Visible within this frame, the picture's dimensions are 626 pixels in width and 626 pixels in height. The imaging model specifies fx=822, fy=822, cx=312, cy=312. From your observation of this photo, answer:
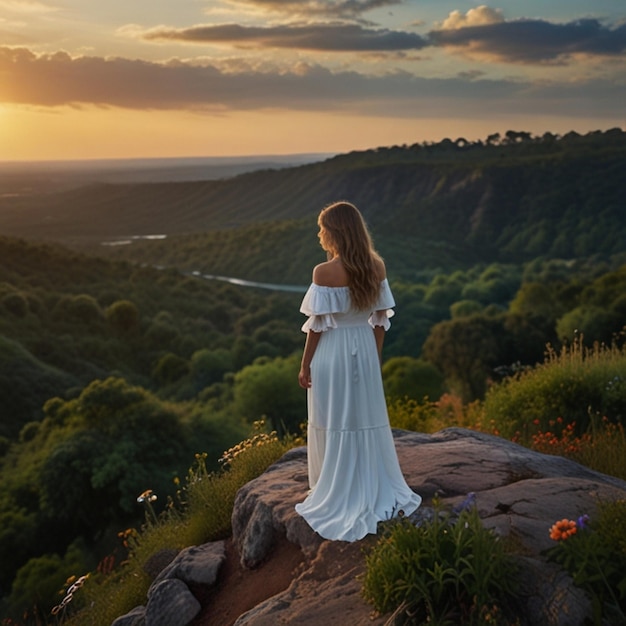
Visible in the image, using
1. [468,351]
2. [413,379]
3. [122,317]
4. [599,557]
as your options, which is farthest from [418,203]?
[599,557]

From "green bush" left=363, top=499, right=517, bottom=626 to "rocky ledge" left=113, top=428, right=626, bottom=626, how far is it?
7.2 inches

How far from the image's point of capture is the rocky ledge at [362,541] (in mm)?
5172

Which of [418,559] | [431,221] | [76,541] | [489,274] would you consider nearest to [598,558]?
[418,559]

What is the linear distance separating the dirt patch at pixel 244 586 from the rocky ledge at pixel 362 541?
21 mm

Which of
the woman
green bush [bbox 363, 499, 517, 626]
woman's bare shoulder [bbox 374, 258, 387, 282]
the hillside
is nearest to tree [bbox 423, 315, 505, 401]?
the woman

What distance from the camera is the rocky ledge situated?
17.0 feet

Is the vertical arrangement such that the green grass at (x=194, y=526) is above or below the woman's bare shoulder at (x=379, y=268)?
below

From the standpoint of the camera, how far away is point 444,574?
15.9ft

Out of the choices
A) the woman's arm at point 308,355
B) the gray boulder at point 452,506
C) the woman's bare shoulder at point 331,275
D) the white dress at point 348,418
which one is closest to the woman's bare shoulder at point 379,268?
the white dress at point 348,418

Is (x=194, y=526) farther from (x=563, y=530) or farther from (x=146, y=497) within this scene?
(x=563, y=530)

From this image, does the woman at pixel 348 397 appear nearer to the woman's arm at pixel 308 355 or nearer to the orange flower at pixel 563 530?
the woman's arm at pixel 308 355

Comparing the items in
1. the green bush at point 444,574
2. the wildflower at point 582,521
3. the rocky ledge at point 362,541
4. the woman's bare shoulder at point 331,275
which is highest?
the woman's bare shoulder at point 331,275

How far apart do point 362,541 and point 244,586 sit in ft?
3.69

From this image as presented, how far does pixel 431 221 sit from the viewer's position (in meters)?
108
